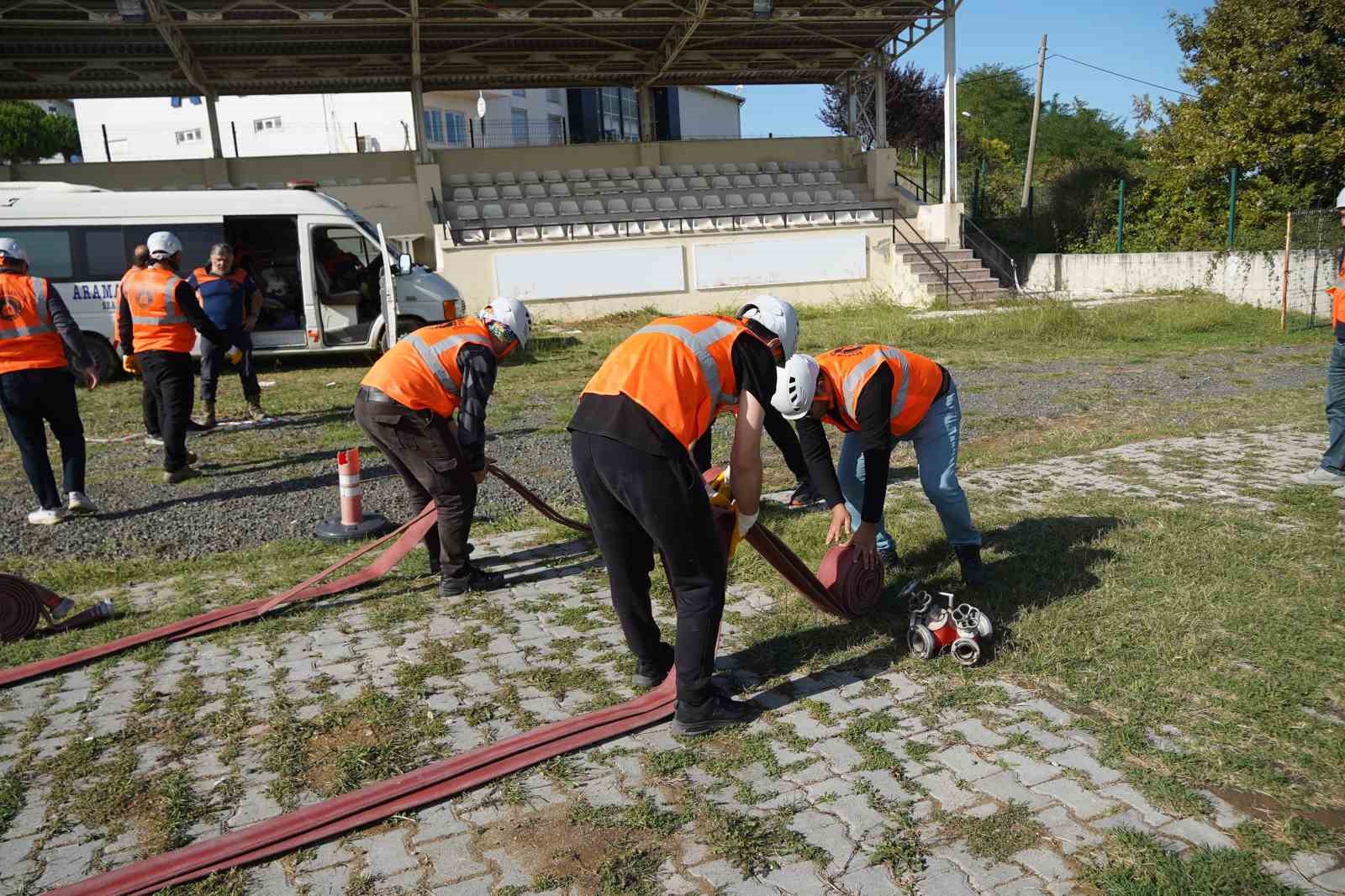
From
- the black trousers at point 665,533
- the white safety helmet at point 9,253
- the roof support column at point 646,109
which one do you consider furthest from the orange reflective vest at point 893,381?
the roof support column at point 646,109

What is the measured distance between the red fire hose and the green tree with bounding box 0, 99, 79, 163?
47.1 metres

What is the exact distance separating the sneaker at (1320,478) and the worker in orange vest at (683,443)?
5.18 metres

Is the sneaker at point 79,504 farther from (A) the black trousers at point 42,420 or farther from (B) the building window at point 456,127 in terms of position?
(B) the building window at point 456,127

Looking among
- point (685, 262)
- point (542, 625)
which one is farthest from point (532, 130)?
point (542, 625)

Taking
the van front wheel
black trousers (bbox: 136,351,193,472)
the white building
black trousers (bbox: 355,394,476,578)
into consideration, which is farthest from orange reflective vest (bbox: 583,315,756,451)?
the white building

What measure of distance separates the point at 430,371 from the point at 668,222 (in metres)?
18.4

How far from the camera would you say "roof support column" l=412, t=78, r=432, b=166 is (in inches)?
933

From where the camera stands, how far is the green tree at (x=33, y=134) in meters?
43.4

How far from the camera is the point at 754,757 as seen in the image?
12.2 feet

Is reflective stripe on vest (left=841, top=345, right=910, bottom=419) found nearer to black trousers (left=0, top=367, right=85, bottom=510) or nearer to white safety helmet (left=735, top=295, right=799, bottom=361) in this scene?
white safety helmet (left=735, top=295, right=799, bottom=361)

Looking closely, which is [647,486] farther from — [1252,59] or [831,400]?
[1252,59]

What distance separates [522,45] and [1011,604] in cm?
2343

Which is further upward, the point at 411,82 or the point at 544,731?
the point at 411,82

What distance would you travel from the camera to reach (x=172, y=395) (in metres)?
8.37
